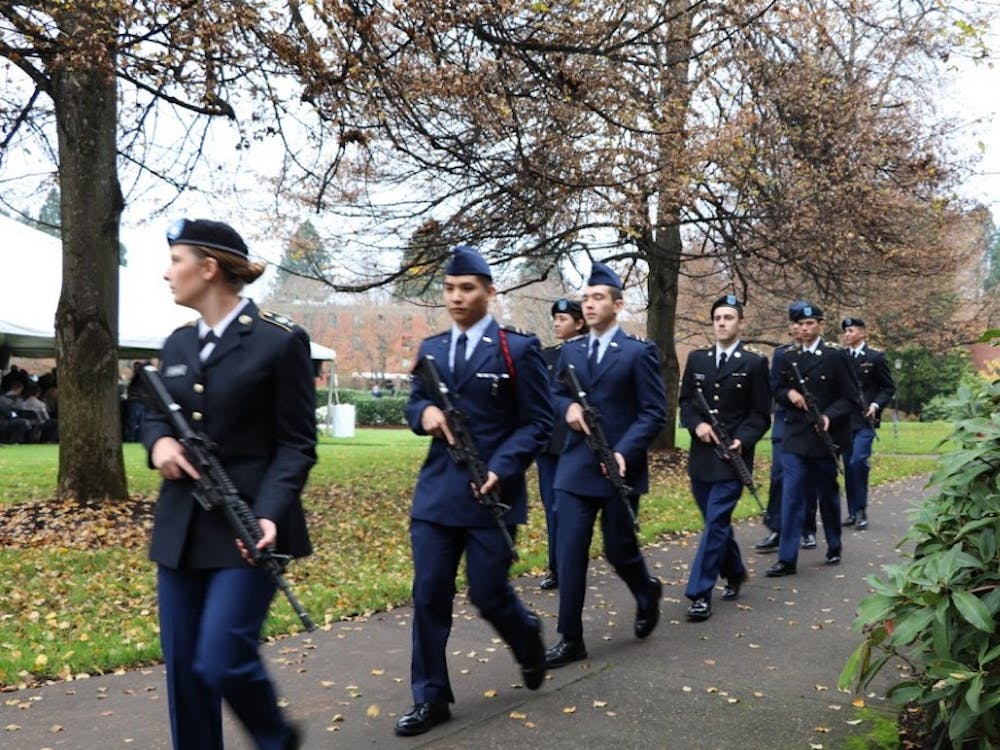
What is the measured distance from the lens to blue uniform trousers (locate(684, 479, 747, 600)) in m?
7.40

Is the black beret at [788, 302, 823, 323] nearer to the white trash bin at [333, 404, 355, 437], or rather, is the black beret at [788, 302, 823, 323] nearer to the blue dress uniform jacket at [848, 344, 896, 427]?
the blue dress uniform jacket at [848, 344, 896, 427]

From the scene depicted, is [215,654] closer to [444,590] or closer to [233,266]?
[233,266]

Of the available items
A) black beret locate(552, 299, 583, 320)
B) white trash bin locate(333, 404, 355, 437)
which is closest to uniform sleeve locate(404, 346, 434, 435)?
black beret locate(552, 299, 583, 320)

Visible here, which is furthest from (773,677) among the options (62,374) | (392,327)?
(392,327)

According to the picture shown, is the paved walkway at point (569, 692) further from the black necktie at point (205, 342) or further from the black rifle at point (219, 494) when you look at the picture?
the black necktie at point (205, 342)

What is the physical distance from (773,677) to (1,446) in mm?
22092

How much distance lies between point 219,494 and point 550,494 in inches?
215

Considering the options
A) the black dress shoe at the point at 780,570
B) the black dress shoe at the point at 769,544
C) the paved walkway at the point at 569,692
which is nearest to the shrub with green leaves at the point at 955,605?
the paved walkway at the point at 569,692

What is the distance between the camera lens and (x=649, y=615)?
263 inches

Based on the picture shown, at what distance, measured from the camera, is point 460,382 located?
5207 millimetres

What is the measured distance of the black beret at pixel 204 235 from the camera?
3.75 metres

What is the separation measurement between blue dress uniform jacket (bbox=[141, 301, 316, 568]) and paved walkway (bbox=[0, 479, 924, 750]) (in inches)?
59.9

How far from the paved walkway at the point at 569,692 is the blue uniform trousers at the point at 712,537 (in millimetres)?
249

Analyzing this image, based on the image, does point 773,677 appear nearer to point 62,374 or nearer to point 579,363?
point 579,363
